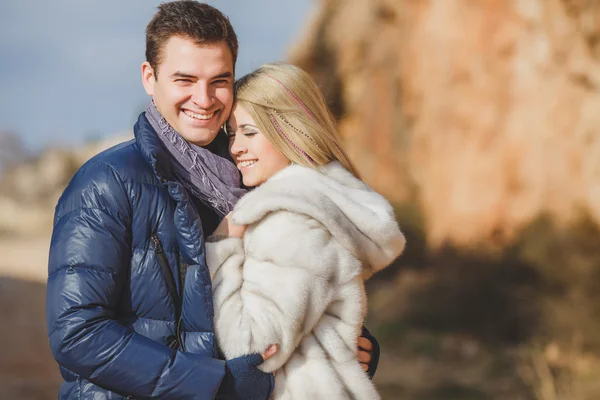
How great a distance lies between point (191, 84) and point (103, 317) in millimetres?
720

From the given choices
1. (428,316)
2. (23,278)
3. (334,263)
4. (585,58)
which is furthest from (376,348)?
(23,278)

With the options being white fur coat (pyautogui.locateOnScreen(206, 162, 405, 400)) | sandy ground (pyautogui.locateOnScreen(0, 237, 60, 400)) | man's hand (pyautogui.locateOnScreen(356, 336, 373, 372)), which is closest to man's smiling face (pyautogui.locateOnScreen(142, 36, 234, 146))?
white fur coat (pyautogui.locateOnScreen(206, 162, 405, 400))

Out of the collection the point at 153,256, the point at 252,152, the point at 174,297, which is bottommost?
the point at 174,297

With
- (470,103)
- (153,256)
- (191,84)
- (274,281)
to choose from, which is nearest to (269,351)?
(274,281)

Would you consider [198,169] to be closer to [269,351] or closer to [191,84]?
[191,84]

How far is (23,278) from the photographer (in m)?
10.6

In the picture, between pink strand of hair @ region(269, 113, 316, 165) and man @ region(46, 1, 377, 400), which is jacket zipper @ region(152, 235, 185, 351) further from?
pink strand of hair @ region(269, 113, 316, 165)

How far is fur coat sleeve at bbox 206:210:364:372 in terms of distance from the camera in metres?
2.00

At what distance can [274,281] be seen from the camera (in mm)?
2025

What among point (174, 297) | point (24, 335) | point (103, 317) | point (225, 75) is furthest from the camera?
point (24, 335)

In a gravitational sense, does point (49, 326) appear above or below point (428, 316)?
above

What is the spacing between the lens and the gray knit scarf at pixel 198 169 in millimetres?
2176

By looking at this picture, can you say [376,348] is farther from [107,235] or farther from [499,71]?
[499,71]

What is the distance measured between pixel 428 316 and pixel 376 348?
8.13 meters
